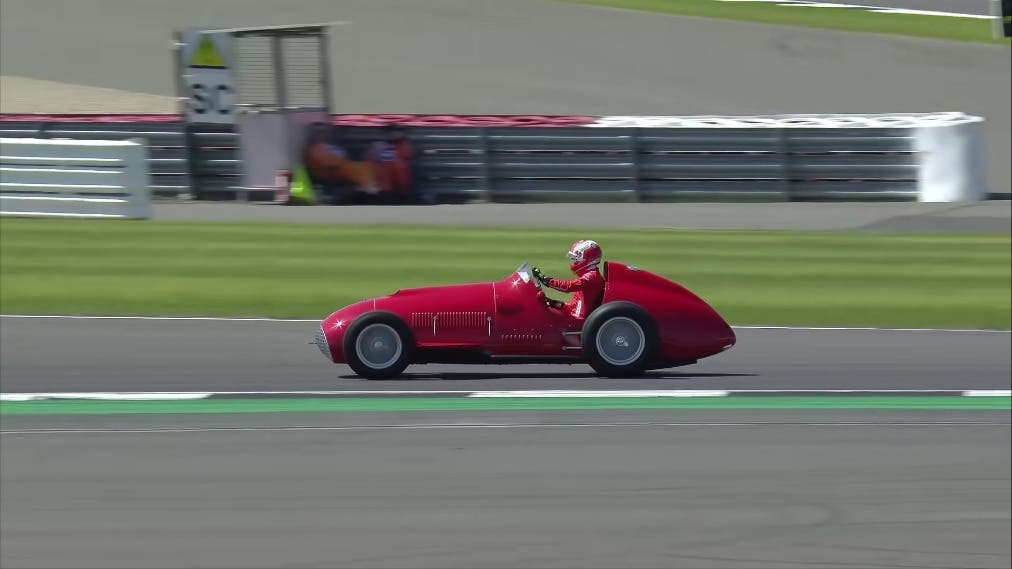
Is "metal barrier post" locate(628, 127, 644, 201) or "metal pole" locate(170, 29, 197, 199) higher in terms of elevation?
"metal pole" locate(170, 29, 197, 199)

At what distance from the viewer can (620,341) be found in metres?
2.11

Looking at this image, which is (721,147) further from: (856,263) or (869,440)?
(869,440)

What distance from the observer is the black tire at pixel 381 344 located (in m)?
2.08

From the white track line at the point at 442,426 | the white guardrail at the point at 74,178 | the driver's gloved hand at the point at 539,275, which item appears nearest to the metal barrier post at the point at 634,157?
the driver's gloved hand at the point at 539,275

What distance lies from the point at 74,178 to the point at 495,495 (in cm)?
893

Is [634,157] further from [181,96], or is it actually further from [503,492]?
[503,492]

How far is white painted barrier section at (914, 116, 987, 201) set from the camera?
2.92 metres

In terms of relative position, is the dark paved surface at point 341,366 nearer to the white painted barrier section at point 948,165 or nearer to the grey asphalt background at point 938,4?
the white painted barrier section at point 948,165

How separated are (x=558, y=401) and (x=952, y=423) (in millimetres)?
12075

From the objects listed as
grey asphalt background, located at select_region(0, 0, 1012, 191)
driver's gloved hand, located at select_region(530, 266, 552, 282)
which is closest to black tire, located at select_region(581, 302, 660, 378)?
driver's gloved hand, located at select_region(530, 266, 552, 282)

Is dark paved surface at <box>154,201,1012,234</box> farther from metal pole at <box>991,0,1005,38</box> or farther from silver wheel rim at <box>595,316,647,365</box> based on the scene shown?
metal pole at <box>991,0,1005,38</box>

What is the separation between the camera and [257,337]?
313 centimetres

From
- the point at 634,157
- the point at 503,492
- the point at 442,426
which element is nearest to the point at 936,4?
the point at 634,157

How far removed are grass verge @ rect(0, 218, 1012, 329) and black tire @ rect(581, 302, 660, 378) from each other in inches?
5.7
